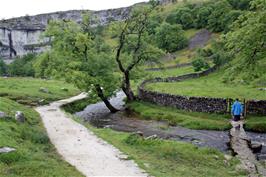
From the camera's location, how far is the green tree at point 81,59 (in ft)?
139

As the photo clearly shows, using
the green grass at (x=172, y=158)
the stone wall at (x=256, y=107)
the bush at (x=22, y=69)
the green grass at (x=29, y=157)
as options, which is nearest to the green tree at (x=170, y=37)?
the bush at (x=22, y=69)

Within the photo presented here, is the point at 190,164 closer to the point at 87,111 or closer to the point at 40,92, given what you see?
the point at 87,111

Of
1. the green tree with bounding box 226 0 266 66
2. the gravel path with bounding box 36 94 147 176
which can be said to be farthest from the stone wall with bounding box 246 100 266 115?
the gravel path with bounding box 36 94 147 176

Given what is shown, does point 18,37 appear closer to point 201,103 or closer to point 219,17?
point 219,17

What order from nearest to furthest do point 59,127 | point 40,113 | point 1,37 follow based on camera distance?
point 59,127, point 40,113, point 1,37

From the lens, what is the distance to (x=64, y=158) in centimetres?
1903

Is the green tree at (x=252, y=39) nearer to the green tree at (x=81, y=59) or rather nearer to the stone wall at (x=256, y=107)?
the stone wall at (x=256, y=107)

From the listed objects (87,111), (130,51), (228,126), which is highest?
(130,51)

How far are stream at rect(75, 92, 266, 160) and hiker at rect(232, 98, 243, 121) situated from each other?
165 cm

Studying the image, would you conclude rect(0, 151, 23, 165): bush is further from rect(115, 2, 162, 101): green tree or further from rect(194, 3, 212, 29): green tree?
rect(194, 3, 212, 29): green tree

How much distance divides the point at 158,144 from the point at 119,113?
69.4 ft

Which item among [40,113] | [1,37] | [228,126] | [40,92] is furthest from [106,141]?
[1,37]

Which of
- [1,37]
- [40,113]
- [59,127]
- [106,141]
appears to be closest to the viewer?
[106,141]

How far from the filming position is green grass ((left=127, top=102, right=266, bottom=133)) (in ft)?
104
